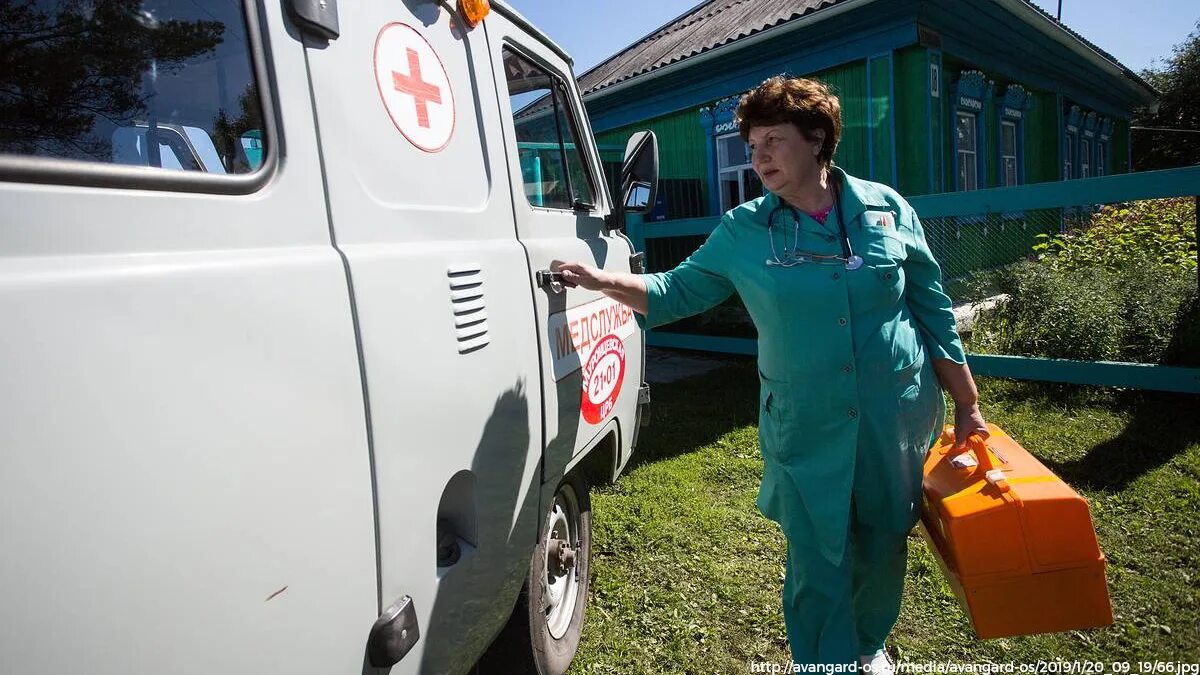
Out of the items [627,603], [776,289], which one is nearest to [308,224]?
[776,289]

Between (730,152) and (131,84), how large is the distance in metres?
10.0

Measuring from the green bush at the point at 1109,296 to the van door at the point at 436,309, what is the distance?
16.7 feet

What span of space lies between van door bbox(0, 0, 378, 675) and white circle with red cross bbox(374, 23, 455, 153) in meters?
0.26

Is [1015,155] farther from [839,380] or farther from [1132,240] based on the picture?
[839,380]

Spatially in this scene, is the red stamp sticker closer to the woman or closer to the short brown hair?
the woman

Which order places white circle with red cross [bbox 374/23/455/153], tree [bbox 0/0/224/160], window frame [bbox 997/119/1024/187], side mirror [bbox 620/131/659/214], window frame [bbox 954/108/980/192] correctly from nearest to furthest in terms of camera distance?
tree [bbox 0/0/224/160]
white circle with red cross [bbox 374/23/455/153]
side mirror [bbox 620/131/659/214]
window frame [bbox 954/108/980/192]
window frame [bbox 997/119/1024/187]

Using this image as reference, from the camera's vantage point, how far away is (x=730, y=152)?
10.4 meters

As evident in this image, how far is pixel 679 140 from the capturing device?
11.0m

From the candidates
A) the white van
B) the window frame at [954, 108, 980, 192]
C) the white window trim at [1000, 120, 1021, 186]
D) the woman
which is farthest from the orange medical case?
the white window trim at [1000, 120, 1021, 186]

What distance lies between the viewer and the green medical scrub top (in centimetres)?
196

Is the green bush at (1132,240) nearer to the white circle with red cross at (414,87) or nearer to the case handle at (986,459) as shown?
the case handle at (986,459)

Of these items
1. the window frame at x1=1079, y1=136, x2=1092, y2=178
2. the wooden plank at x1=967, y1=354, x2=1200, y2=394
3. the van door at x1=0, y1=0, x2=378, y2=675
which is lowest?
the wooden plank at x1=967, y1=354, x2=1200, y2=394

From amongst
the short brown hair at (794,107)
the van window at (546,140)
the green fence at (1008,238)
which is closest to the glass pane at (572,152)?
the van window at (546,140)

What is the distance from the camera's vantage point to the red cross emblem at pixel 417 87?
4.97 ft
